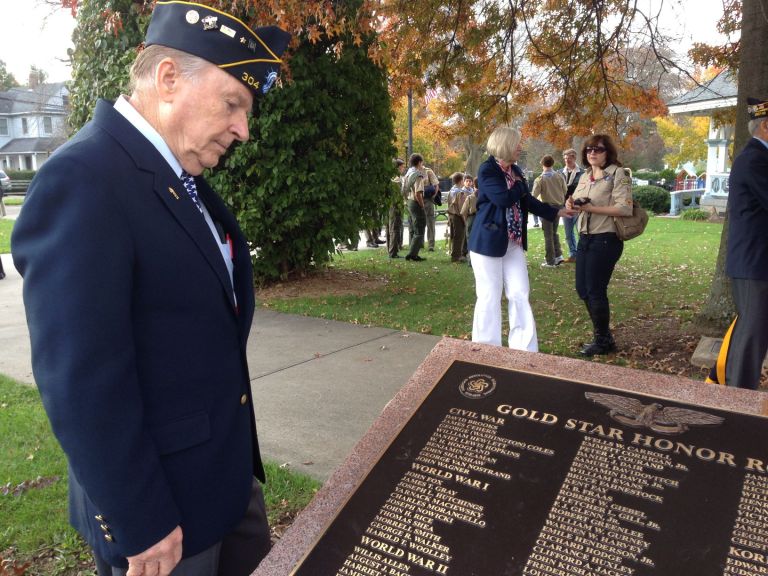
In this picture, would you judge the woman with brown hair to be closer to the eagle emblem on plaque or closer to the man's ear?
the eagle emblem on plaque

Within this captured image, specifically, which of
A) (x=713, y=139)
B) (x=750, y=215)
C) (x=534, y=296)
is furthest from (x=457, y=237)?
(x=713, y=139)

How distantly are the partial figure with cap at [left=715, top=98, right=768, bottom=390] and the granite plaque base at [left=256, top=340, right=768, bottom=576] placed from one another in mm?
2239

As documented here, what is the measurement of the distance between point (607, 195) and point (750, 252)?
6.39ft

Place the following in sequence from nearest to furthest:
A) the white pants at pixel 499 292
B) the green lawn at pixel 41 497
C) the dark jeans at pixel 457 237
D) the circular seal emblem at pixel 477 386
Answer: the circular seal emblem at pixel 477 386
the green lawn at pixel 41 497
the white pants at pixel 499 292
the dark jeans at pixel 457 237

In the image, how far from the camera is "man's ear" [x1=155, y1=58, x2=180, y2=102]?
1.54m

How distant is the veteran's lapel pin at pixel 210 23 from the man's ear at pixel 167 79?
0.12m

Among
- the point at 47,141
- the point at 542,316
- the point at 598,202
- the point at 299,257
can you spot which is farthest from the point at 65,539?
the point at 47,141

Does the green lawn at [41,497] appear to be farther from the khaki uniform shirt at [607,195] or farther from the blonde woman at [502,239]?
the khaki uniform shirt at [607,195]

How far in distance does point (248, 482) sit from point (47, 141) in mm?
62256

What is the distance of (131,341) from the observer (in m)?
1.44

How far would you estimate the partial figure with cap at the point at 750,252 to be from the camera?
3.83 metres

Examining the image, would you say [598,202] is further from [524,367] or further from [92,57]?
[92,57]

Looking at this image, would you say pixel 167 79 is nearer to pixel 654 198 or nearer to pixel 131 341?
pixel 131 341

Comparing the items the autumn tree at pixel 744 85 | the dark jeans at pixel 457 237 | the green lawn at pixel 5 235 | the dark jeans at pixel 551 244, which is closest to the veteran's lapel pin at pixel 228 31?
the autumn tree at pixel 744 85
